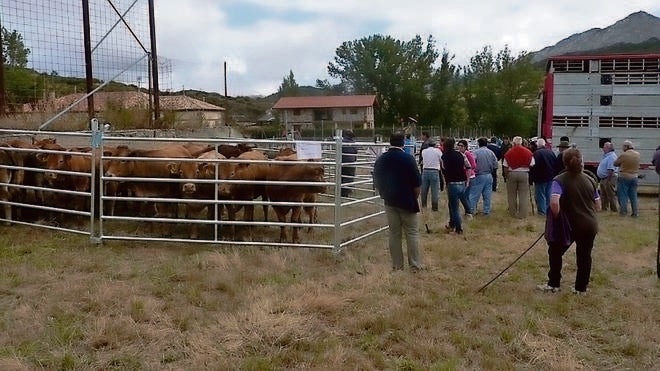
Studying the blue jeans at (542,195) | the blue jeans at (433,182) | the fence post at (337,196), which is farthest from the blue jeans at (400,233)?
the blue jeans at (542,195)

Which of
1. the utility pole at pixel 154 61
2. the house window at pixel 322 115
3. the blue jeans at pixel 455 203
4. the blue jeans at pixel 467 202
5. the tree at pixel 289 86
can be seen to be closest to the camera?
the blue jeans at pixel 455 203

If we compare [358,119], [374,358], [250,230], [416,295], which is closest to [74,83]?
[250,230]

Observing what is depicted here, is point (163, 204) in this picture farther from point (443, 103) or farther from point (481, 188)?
point (443, 103)

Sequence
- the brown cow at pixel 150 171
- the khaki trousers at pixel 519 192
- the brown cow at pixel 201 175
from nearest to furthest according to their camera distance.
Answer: the brown cow at pixel 201 175
the brown cow at pixel 150 171
the khaki trousers at pixel 519 192

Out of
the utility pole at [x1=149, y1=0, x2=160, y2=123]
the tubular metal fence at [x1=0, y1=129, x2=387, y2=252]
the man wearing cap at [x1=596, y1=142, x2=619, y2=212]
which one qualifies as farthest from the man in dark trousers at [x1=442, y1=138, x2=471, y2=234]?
the utility pole at [x1=149, y1=0, x2=160, y2=123]

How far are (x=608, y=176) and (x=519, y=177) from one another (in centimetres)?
231

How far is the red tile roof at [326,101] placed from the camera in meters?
62.1

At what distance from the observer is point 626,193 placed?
12.4 m

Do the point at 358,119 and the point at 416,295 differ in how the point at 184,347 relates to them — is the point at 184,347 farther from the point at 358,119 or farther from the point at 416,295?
the point at 358,119

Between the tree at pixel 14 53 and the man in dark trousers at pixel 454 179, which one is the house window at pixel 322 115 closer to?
the tree at pixel 14 53

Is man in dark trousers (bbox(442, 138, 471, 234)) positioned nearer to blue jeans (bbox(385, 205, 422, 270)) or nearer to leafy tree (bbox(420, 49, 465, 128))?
blue jeans (bbox(385, 205, 422, 270))

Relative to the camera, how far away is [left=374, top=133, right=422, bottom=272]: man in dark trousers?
6.99 meters

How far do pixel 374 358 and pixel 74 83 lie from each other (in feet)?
45.5

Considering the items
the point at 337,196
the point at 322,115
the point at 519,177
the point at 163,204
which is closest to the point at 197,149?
the point at 163,204
